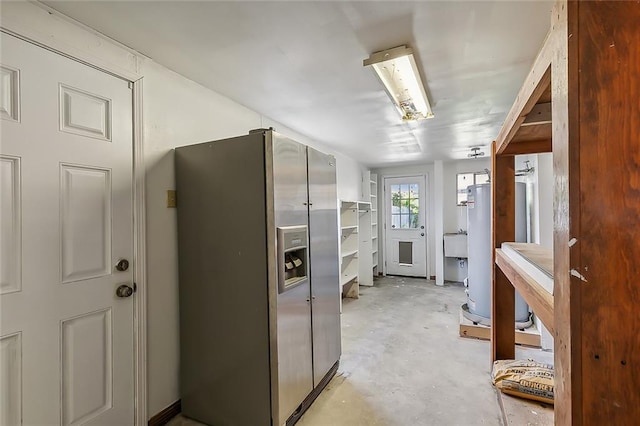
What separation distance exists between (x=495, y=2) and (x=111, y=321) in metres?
2.52

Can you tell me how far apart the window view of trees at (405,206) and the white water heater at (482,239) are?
2338 millimetres

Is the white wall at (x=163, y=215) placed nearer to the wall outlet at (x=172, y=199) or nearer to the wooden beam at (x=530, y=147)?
the wall outlet at (x=172, y=199)

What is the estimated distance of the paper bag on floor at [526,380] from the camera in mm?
1781

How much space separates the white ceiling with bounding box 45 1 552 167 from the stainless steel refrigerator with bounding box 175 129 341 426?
1.69 ft

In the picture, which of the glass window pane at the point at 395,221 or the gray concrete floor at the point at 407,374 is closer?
the gray concrete floor at the point at 407,374

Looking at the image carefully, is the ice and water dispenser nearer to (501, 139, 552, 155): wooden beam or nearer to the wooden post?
the wooden post

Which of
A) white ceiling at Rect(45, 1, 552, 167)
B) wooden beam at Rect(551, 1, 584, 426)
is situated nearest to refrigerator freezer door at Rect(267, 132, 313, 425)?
white ceiling at Rect(45, 1, 552, 167)

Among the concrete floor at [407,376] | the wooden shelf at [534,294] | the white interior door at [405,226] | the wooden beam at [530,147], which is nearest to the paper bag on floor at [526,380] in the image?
the concrete floor at [407,376]

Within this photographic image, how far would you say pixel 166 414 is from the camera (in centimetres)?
192

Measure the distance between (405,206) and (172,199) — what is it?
4937mm

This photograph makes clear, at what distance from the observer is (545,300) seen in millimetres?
845

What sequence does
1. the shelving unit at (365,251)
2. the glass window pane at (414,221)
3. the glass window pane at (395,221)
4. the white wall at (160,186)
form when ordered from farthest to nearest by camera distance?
the glass window pane at (395,221) < the glass window pane at (414,221) < the shelving unit at (365,251) < the white wall at (160,186)

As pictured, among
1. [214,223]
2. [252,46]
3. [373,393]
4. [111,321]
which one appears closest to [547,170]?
[373,393]

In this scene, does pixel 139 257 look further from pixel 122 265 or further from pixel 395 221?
pixel 395 221
